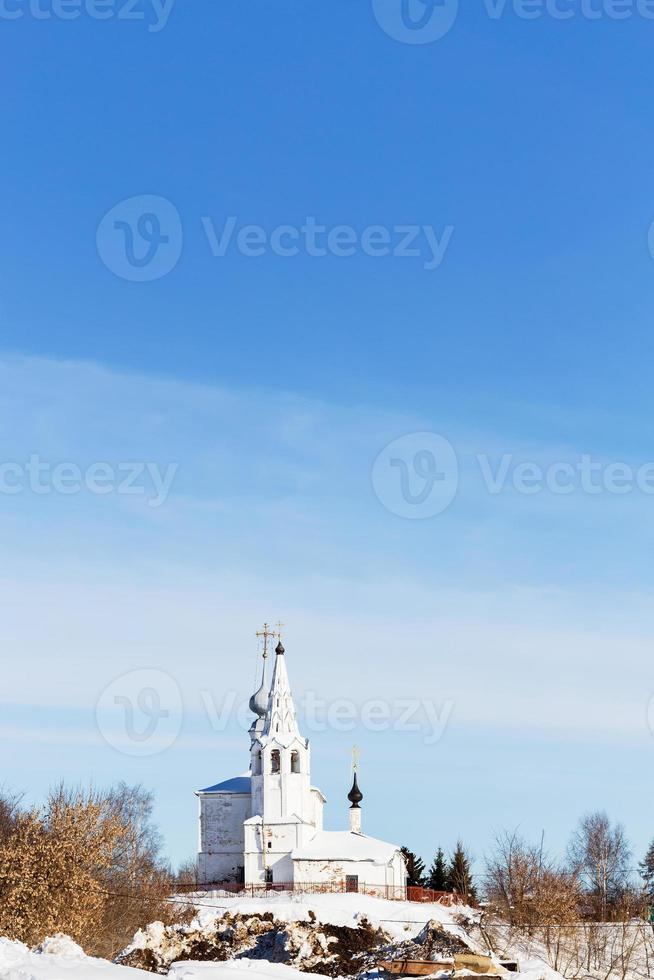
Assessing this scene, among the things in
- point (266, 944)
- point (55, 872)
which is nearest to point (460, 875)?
point (266, 944)

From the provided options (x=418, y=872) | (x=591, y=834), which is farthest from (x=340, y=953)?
(x=591, y=834)

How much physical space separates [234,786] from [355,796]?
7.04 metres

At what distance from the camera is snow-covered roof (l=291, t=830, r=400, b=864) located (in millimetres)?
61094

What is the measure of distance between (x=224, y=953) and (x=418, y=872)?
29561 millimetres

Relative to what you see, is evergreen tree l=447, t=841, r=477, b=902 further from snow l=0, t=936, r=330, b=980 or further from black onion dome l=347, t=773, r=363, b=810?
snow l=0, t=936, r=330, b=980

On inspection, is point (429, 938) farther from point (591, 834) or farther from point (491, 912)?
point (591, 834)

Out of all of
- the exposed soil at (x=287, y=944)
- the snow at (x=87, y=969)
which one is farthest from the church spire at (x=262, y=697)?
the snow at (x=87, y=969)

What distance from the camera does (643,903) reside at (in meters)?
64.4

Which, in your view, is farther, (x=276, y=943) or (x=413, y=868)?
(x=413, y=868)

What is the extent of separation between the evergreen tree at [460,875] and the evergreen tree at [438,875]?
283 millimetres

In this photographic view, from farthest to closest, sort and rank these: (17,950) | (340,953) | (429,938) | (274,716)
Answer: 1. (274,716)
2. (340,953)
3. (429,938)
4. (17,950)

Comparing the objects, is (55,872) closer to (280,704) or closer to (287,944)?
(287,944)

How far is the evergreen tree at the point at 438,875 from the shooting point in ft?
227

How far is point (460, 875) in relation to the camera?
68.4 m
